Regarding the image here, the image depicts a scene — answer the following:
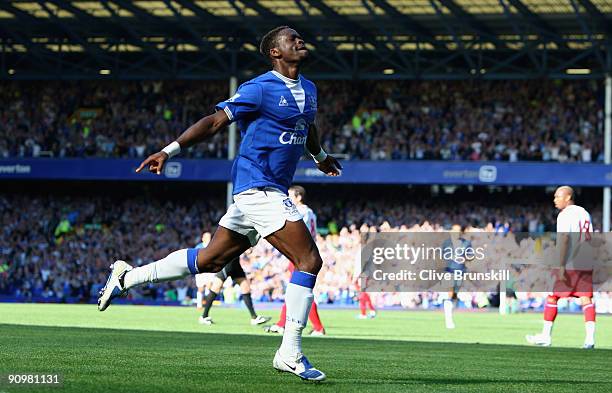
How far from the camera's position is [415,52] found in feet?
146

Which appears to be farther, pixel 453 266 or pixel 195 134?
pixel 453 266

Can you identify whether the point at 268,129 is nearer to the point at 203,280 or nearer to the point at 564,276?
the point at 564,276

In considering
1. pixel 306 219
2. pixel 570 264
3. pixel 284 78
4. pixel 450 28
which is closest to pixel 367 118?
pixel 450 28

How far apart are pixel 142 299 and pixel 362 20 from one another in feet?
42.0

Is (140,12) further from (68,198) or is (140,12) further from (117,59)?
(68,198)

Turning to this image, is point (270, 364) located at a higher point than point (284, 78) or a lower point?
lower

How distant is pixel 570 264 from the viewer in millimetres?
15719

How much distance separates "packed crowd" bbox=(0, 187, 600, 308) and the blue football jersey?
29.3m

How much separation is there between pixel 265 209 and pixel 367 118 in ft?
130

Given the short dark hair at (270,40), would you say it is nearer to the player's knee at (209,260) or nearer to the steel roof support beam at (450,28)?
the player's knee at (209,260)

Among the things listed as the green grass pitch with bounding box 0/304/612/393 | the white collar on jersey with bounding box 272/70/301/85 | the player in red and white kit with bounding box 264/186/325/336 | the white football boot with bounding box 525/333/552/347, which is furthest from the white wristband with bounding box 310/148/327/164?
the white football boot with bounding box 525/333/552/347

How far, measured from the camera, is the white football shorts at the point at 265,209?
321 inches

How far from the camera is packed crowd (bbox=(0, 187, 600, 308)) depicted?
139ft

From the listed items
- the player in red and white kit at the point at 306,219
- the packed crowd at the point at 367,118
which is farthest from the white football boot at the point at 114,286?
the packed crowd at the point at 367,118
